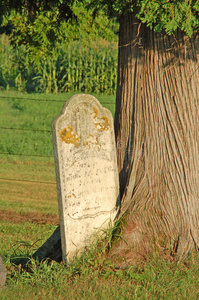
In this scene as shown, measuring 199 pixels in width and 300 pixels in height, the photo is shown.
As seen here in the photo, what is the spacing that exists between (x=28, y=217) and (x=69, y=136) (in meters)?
3.49

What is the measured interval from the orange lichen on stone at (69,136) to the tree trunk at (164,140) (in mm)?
652

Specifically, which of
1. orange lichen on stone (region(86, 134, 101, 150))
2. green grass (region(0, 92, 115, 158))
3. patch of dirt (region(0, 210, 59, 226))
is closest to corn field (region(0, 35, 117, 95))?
green grass (region(0, 92, 115, 158))

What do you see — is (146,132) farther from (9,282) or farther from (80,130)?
(9,282)

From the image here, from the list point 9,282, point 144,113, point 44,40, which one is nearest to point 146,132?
point 144,113

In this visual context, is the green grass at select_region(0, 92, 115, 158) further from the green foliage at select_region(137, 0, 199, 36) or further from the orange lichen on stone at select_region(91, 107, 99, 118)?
the green foliage at select_region(137, 0, 199, 36)

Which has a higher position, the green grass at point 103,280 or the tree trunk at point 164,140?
the tree trunk at point 164,140

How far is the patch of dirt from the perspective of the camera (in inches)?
279

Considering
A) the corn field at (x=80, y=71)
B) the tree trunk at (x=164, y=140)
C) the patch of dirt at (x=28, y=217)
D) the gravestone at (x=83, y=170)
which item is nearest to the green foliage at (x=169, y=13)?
the tree trunk at (x=164, y=140)

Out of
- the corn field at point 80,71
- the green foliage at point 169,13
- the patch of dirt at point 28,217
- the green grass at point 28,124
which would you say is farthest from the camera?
the corn field at point 80,71

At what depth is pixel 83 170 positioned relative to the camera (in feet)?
13.9

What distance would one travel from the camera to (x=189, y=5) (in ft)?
12.8

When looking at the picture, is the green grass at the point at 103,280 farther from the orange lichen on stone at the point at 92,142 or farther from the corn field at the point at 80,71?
the corn field at the point at 80,71

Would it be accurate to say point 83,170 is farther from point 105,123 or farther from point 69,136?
point 105,123

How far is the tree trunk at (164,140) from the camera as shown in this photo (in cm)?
431
